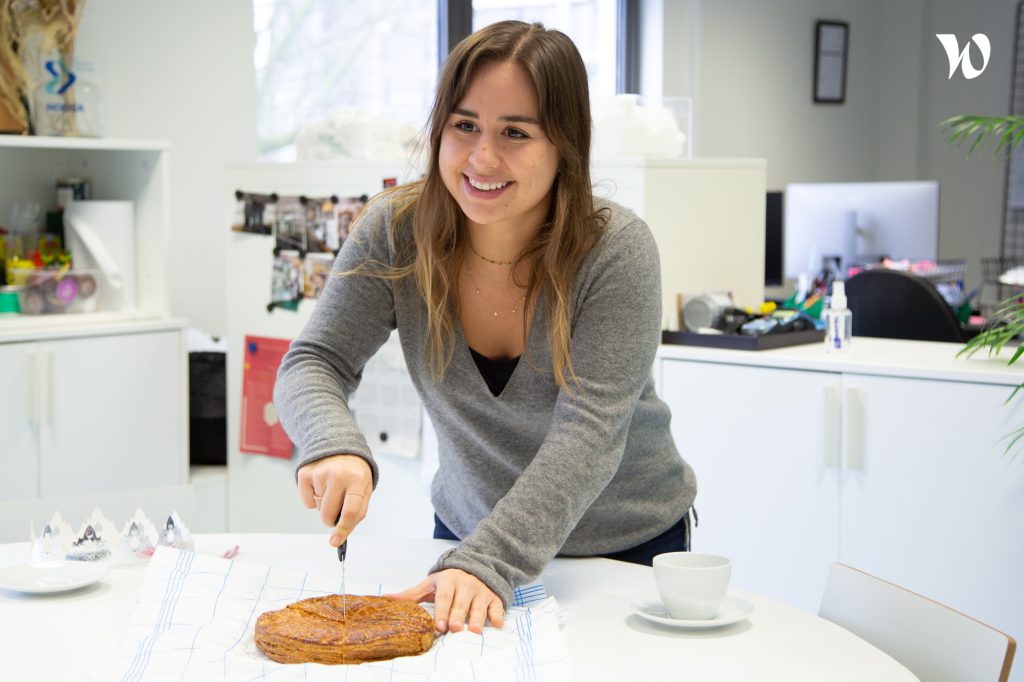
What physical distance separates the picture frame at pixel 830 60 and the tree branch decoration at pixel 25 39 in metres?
4.88

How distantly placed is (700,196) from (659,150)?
16cm

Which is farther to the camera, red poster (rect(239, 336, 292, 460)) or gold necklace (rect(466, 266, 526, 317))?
red poster (rect(239, 336, 292, 460))

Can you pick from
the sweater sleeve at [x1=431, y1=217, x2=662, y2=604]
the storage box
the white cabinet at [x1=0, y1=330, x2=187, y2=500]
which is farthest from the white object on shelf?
the sweater sleeve at [x1=431, y1=217, x2=662, y2=604]

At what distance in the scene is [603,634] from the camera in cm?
125

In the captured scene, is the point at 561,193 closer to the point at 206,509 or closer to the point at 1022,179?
the point at 206,509

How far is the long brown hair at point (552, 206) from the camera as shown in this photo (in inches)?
55.9

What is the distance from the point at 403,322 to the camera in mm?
1556

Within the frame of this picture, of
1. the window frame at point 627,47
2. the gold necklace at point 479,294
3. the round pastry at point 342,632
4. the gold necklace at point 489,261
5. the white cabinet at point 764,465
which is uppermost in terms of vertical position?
the window frame at point 627,47

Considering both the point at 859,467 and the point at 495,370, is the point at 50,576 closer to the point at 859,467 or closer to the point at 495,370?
the point at 495,370

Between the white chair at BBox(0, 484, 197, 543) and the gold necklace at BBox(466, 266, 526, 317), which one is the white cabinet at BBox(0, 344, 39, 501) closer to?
the white chair at BBox(0, 484, 197, 543)

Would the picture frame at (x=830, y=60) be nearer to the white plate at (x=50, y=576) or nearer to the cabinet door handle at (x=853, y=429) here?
the cabinet door handle at (x=853, y=429)

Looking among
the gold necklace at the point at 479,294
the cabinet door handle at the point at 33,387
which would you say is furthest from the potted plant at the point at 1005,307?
the cabinet door handle at the point at 33,387

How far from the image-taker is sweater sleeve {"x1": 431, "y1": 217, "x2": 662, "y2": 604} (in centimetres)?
131

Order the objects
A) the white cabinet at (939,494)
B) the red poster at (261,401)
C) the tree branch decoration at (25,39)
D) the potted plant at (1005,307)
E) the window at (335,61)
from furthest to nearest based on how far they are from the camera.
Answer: the window at (335,61), the red poster at (261,401), the tree branch decoration at (25,39), the white cabinet at (939,494), the potted plant at (1005,307)
